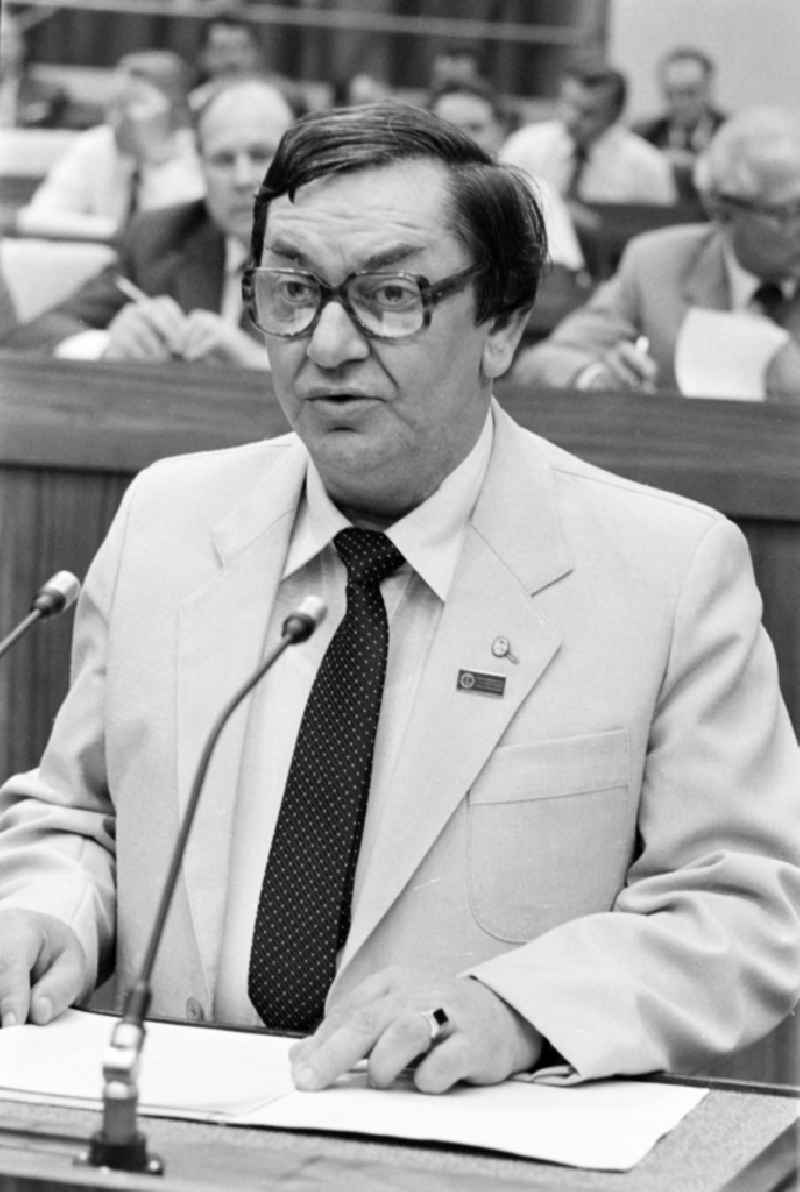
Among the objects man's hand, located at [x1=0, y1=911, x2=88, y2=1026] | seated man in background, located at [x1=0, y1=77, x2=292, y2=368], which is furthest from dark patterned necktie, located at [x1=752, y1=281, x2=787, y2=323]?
man's hand, located at [x1=0, y1=911, x2=88, y2=1026]

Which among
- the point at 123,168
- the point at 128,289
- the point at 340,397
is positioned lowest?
the point at 123,168

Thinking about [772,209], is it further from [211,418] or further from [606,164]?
[606,164]

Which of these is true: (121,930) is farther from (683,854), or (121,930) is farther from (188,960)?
(683,854)

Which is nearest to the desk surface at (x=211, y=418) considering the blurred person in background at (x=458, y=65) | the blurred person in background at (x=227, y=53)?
the blurred person in background at (x=227, y=53)

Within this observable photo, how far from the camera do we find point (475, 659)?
5.74ft

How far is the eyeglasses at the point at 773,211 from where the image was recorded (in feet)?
14.7

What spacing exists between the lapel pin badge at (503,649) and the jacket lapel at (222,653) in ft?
0.67

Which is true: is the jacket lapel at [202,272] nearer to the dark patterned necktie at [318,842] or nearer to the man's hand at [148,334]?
the man's hand at [148,334]

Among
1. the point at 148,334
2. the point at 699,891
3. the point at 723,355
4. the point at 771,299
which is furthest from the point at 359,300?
the point at 771,299

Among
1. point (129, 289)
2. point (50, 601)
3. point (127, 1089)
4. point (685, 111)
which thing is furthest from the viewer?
point (685, 111)

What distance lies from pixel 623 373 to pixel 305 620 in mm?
2127

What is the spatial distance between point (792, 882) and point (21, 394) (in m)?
1.22

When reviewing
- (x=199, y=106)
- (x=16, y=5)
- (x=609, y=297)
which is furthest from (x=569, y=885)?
(x=16, y=5)

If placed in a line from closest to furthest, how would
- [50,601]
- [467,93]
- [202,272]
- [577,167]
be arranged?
[50,601], [202,272], [467,93], [577,167]
